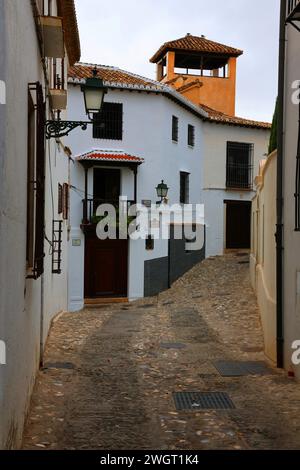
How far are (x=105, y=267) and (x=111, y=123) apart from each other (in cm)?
574

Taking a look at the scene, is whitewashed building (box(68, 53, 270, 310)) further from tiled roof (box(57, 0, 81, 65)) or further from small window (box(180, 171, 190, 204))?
tiled roof (box(57, 0, 81, 65))

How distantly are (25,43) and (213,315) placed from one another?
35.8ft

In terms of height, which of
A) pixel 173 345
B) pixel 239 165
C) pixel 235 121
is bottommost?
pixel 173 345

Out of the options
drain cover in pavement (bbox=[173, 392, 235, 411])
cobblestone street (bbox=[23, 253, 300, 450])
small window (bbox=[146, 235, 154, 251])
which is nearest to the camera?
cobblestone street (bbox=[23, 253, 300, 450])

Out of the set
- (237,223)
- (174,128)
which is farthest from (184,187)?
(237,223)

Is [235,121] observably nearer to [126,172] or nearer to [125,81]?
[125,81]

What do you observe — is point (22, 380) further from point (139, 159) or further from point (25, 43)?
point (139, 159)

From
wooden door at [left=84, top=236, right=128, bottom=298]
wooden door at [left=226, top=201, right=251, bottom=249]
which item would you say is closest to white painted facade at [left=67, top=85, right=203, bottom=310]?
wooden door at [left=84, top=236, right=128, bottom=298]

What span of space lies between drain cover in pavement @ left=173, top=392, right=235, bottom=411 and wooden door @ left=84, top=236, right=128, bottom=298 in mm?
15071

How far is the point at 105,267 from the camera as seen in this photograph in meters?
22.1

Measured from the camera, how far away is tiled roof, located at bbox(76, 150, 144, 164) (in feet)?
69.8

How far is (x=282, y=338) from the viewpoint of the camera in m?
8.66

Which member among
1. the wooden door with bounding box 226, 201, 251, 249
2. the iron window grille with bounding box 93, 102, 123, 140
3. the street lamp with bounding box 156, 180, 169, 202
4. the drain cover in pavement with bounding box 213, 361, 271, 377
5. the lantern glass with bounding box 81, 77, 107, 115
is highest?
the iron window grille with bounding box 93, 102, 123, 140
